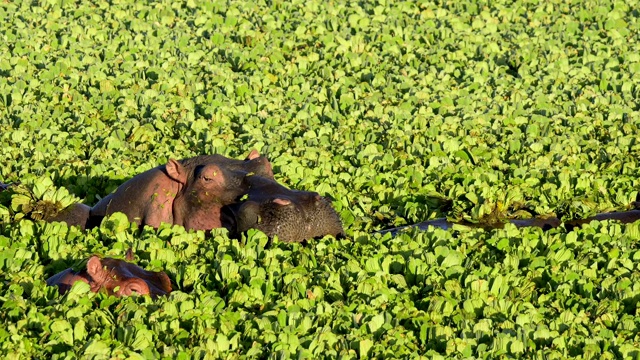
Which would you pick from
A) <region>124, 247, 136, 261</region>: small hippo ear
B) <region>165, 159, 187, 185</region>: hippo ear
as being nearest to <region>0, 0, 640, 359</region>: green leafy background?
<region>124, 247, 136, 261</region>: small hippo ear

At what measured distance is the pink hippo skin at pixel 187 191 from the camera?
23.1 feet

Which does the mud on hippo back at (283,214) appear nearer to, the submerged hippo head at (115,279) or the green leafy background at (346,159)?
the green leafy background at (346,159)

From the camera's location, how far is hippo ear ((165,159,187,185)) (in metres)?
7.11

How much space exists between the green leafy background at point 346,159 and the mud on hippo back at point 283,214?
14 centimetres

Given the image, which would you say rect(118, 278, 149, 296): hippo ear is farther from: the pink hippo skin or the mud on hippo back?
the pink hippo skin

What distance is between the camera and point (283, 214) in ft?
22.1

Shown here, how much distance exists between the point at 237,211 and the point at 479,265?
4.90 feet

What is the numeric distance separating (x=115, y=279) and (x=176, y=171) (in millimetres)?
1487

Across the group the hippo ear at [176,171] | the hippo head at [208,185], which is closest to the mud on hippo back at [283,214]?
the hippo head at [208,185]

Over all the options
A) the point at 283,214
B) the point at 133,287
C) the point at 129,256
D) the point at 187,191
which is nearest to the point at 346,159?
the point at 187,191

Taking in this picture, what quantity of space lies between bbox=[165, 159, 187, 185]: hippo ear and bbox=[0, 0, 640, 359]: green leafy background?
40cm

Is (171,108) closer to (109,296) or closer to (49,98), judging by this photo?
(49,98)

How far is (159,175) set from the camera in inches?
285

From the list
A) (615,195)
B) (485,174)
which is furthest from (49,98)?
(615,195)
